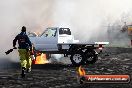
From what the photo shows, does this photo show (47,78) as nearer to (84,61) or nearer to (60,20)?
(84,61)

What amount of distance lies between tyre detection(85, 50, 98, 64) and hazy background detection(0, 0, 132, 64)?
17.3 feet

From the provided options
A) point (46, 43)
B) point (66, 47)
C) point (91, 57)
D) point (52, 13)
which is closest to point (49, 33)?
point (46, 43)

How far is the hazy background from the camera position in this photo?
88.8 feet

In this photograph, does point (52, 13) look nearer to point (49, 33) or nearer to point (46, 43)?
point (49, 33)

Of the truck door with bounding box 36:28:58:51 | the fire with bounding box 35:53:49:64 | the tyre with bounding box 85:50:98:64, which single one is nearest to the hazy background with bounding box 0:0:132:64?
the fire with bounding box 35:53:49:64

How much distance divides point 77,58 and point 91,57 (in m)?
0.91

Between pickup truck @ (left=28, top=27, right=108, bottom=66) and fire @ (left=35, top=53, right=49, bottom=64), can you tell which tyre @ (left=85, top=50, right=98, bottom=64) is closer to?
pickup truck @ (left=28, top=27, right=108, bottom=66)

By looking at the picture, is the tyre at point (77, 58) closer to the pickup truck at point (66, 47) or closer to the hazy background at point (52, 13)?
the pickup truck at point (66, 47)

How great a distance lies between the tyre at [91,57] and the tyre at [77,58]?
30 centimetres

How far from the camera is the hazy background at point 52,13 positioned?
27.1 m

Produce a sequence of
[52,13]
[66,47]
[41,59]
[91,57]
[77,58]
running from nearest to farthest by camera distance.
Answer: [77,58] → [66,47] → [91,57] → [41,59] → [52,13]

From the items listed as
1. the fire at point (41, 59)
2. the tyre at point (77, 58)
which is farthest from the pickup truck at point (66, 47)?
the fire at point (41, 59)

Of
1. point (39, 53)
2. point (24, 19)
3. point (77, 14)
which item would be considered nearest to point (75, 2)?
point (77, 14)

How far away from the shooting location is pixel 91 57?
2202 centimetres
